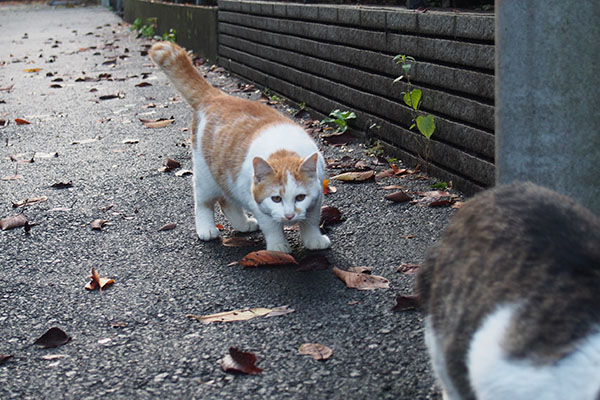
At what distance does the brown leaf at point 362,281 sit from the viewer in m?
3.37

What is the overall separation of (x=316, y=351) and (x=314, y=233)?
1.14 metres

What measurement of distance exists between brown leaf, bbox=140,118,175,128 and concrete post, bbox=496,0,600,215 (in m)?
5.08

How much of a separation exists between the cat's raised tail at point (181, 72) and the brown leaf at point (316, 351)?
2182mm

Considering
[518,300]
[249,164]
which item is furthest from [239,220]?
[518,300]

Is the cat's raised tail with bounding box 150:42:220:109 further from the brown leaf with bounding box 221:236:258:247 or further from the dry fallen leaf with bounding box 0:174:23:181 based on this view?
the dry fallen leaf with bounding box 0:174:23:181

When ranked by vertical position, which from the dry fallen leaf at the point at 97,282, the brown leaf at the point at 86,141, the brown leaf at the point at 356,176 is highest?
the brown leaf at the point at 86,141

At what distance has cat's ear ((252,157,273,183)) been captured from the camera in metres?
3.62

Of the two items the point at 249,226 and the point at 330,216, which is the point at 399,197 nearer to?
the point at 330,216

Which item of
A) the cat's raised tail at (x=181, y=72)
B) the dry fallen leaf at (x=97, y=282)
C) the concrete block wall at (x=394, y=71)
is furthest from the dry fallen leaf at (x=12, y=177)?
the concrete block wall at (x=394, y=71)

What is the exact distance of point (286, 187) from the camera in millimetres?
3619

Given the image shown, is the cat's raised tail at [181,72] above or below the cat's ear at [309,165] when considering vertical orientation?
above

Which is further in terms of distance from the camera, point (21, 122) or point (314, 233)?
point (21, 122)

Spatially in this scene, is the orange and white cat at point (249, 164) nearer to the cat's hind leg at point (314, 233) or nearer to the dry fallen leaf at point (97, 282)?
the cat's hind leg at point (314, 233)

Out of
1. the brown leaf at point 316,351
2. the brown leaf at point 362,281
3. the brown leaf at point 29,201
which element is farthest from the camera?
the brown leaf at point 29,201
